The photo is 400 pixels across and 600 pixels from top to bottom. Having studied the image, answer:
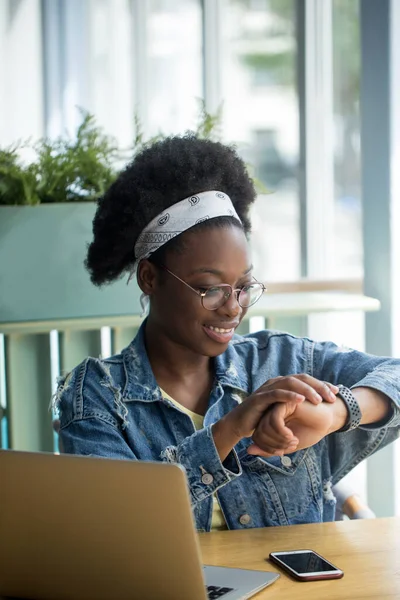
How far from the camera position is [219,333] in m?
1.68

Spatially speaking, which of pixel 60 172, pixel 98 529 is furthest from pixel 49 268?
pixel 98 529

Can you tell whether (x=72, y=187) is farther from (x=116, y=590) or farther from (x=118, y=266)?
(x=116, y=590)

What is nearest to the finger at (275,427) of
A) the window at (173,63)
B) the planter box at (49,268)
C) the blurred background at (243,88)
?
the planter box at (49,268)

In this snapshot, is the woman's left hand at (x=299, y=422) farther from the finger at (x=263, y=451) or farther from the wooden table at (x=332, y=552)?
the wooden table at (x=332, y=552)

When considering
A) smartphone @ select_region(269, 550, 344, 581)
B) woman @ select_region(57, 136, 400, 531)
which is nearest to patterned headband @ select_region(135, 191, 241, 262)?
woman @ select_region(57, 136, 400, 531)

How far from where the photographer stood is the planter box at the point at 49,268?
7.00ft

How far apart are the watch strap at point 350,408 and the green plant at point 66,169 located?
777 mm

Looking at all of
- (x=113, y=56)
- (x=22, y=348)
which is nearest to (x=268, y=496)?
(x=22, y=348)

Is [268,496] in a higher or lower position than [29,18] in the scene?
lower

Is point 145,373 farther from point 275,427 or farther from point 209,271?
point 275,427

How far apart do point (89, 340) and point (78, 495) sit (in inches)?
47.0

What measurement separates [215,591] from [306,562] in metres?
0.16

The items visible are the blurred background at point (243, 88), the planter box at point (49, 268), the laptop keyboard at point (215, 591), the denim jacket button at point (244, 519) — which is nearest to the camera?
the laptop keyboard at point (215, 591)

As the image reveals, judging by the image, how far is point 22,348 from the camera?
2.23m
